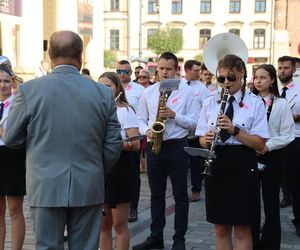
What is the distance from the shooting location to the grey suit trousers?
334 cm

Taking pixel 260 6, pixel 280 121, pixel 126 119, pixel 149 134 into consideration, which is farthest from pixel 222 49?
pixel 260 6

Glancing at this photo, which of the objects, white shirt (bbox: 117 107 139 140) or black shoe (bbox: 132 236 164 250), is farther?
black shoe (bbox: 132 236 164 250)

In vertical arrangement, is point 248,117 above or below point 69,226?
above

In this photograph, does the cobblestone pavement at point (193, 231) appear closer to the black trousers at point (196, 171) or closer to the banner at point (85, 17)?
the black trousers at point (196, 171)

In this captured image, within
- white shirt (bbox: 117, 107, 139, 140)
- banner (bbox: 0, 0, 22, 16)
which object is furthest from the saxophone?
banner (bbox: 0, 0, 22, 16)

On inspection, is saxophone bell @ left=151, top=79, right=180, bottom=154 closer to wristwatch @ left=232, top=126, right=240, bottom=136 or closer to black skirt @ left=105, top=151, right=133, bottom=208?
black skirt @ left=105, top=151, right=133, bottom=208

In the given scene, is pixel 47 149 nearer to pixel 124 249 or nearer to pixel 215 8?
pixel 124 249

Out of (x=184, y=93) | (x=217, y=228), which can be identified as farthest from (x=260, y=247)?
(x=184, y=93)

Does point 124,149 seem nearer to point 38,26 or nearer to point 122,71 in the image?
point 122,71

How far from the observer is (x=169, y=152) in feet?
→ 18.4

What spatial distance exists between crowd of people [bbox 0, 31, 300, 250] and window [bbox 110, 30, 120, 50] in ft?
222

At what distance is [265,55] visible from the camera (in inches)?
2601

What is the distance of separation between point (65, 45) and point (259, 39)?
66514 millimetres

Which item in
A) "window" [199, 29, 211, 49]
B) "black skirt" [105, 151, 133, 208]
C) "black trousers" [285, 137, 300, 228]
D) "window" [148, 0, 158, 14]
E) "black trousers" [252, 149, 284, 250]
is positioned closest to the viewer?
"black skirt" [105, 151, 133, 208]
